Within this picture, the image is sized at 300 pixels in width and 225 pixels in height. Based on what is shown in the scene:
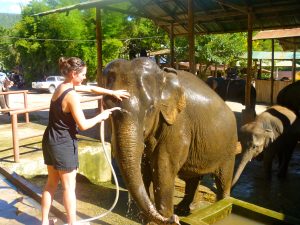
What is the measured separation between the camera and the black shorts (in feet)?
11.2

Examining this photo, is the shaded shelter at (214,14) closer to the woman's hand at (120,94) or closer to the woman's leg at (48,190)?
the woman's hand at (120,94)

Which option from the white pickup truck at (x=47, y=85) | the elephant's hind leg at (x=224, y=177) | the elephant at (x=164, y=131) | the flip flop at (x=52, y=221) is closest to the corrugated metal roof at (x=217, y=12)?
the elephant at (x=164, y=131)

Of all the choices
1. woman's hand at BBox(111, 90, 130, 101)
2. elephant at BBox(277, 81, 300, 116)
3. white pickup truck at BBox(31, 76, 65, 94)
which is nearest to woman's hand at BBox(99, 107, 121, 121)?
woman's hand at BBox(111, 90, 130, 101)

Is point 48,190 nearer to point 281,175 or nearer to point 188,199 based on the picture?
point 188,199

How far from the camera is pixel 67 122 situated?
3422mm

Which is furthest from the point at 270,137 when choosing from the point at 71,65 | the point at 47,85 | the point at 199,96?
the point at 47,85

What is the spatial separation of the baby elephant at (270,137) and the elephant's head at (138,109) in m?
3.54

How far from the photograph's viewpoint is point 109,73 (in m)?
3.79

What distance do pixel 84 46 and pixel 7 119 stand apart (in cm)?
1884

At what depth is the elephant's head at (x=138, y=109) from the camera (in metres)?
3.35

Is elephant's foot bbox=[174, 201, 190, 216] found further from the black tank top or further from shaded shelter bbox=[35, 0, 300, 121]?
the black tank top

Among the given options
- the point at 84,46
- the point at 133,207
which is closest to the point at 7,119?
the point at 133,207

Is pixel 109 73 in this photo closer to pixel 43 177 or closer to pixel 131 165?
pixel 131 165

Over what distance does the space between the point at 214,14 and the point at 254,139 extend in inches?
191
